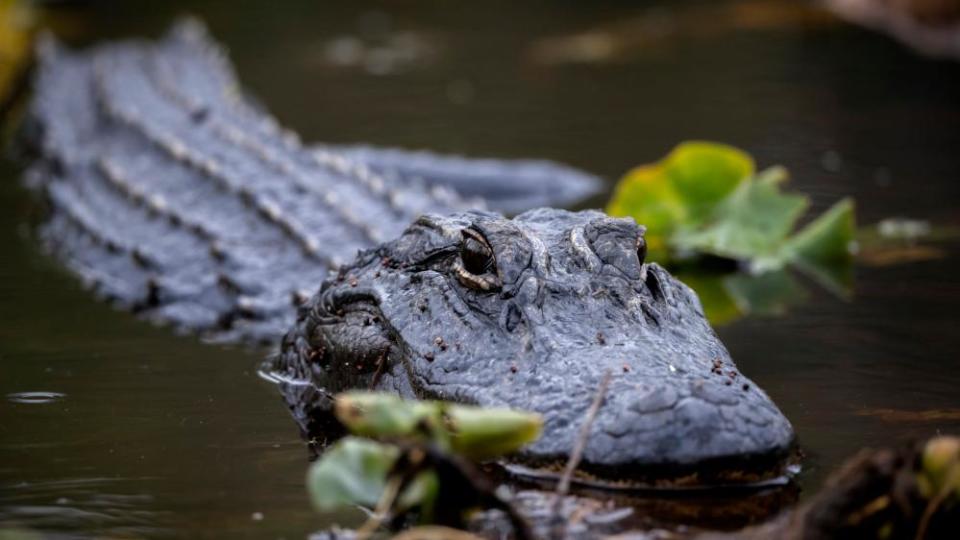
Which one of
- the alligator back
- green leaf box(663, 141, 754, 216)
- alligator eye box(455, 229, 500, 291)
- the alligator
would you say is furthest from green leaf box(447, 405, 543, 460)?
green leaf box(663, 141, 754, 216)

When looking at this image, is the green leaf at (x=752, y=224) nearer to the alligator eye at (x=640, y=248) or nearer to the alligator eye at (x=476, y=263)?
the alligator eye at (x=640, y=248)

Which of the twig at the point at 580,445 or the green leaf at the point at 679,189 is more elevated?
the green leaf at the point at 679,189

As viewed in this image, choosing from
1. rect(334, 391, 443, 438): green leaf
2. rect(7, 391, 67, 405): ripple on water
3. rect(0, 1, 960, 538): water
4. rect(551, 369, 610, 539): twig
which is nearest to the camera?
rect(334, 391, 443, 438): green leaf

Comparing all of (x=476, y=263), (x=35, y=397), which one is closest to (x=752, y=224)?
(x=476, y=263)

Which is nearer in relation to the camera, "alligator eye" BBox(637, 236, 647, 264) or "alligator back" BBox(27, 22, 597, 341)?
"alligator eye" BBox(637, 236, 647, 264)

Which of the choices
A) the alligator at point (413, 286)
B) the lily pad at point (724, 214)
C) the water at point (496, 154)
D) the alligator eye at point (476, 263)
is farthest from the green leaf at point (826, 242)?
the alligator eye at point (476, 263)

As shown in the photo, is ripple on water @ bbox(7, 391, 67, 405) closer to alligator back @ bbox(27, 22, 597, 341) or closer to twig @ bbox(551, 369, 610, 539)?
alligator back @ bbox(27, 22, 597, 341)

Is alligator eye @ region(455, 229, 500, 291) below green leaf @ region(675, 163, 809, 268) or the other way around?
below
